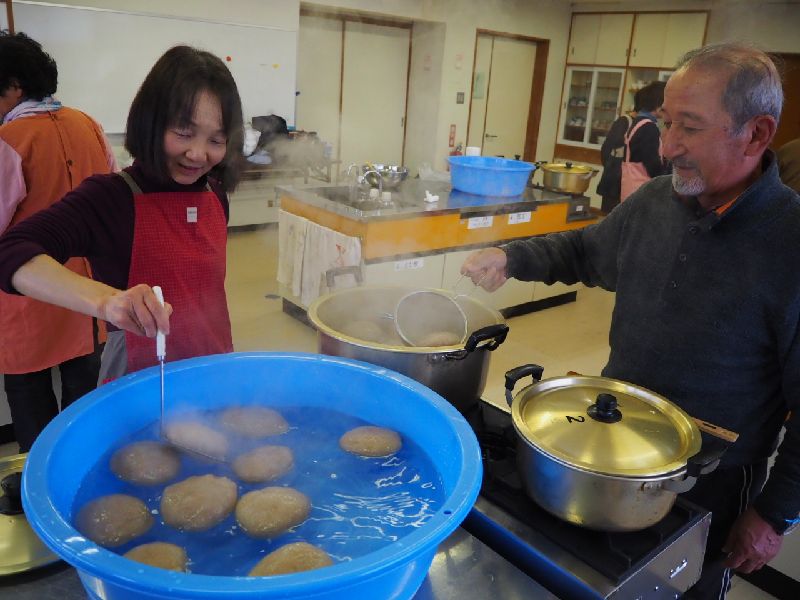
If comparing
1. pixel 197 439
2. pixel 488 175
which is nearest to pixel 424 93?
pixel 488 175

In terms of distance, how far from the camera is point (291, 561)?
28.6 inches

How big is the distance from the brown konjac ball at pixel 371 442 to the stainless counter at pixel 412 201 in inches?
93.5

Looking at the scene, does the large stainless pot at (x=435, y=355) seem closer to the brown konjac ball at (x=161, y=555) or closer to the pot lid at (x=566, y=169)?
the brown konjac ball at (x=161, y=555)

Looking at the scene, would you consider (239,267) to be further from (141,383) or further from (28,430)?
(141,383)

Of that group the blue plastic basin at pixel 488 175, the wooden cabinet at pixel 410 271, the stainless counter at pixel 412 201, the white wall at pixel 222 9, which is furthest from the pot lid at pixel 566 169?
the white wall at pixel 222 9

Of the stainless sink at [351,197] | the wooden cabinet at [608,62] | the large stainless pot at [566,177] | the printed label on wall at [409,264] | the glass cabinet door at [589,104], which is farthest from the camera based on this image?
the glass cabinet door at [589,104]

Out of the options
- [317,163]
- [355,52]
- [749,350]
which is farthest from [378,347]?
[355,52]

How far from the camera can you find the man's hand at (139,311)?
0.89m

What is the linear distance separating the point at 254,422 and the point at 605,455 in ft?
1.91

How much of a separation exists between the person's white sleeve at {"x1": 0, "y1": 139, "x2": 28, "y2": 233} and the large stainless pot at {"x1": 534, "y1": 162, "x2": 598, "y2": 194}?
3.40 m

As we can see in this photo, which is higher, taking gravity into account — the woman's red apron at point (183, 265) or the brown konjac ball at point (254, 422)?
the woman's red apron at point (183, 265)

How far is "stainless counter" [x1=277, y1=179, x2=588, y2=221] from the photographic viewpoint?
3.47 m

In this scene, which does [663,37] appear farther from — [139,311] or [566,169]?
[139,311]

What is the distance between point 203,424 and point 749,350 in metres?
1.08
